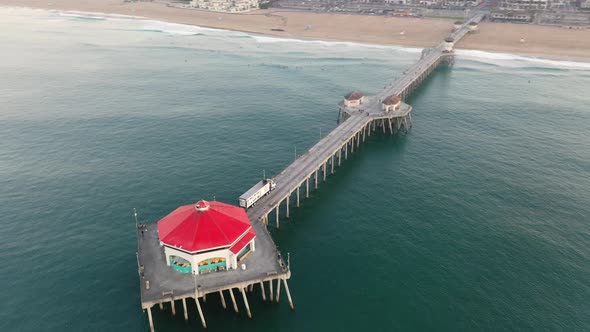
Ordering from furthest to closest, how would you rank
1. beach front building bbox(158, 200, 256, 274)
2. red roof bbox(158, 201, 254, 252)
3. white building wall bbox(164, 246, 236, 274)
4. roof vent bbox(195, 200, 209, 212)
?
roof vent bbox(195, 200, 209, 212) < red roof bbox(158, 201, 254, 252) < beach front building bbox(158, 200, 256, 274) < white building wall bbox(164, 246, 236, 274)

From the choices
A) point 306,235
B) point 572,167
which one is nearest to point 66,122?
point 306,235

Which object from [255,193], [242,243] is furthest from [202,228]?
[255,193]

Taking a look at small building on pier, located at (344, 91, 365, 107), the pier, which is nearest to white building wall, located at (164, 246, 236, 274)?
the pier

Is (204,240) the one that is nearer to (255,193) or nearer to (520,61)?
(255,193)

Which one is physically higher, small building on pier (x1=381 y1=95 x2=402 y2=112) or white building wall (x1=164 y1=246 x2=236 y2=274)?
small building on pier (x1=381 y1=95 x2=402 y2=112)

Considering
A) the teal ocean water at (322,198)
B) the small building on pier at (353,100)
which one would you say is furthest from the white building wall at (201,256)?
the small building on pier at (353,100)

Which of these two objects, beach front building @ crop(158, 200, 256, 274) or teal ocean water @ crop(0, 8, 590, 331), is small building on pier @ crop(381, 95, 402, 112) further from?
beach front building @ crop(158, 200, 256, 274)
